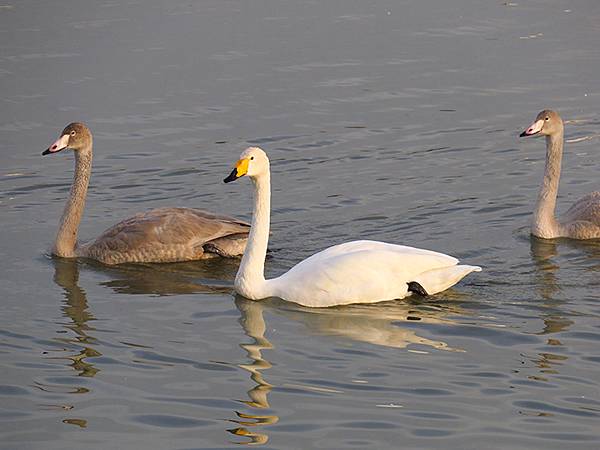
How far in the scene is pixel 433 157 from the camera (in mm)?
15234

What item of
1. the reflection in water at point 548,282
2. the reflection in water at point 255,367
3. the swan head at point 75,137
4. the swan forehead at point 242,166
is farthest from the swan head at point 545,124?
the swan head at point 75,137

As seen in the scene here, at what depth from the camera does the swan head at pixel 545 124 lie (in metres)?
13.4

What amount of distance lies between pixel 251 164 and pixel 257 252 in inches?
28.5

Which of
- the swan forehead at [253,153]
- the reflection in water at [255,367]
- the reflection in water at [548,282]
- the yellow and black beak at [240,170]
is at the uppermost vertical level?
the swan forehead at [253,153]

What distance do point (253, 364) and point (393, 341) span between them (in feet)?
3.37

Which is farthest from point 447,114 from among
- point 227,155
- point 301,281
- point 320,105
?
point 301,281

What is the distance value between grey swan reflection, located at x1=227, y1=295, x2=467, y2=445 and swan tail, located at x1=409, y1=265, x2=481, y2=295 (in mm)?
142

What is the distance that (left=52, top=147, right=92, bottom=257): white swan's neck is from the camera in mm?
12922

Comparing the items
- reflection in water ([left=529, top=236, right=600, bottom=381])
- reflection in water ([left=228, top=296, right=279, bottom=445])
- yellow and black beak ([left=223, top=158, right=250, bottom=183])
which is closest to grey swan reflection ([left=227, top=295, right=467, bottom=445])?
reflection in water ([left=228, top=296, right=279, bottom=445])

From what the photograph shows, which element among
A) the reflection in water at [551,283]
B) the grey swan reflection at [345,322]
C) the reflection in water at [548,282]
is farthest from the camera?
the reflection in water at [548,282]

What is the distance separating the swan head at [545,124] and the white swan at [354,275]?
259cm

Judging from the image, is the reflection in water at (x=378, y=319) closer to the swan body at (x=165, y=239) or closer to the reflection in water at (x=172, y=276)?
the reflection in water at (x=172, y=276)

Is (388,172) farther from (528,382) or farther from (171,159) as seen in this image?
(528,382)

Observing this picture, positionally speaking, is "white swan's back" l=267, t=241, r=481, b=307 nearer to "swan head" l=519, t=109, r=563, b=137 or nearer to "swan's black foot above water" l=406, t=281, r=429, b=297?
"swan's black foot above water" l=406, t=281, r=429, b=297
